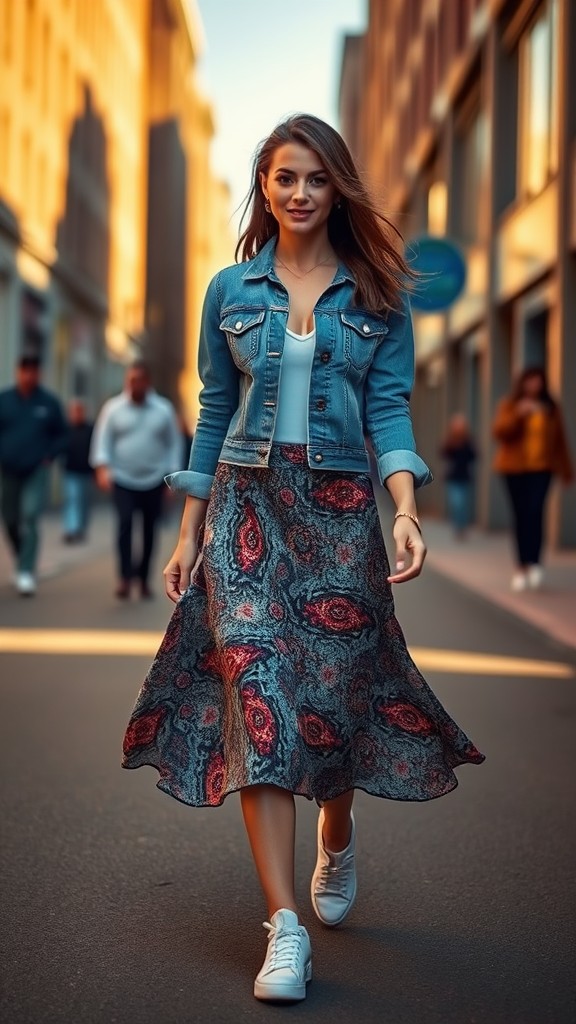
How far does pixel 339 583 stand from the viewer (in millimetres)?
3316

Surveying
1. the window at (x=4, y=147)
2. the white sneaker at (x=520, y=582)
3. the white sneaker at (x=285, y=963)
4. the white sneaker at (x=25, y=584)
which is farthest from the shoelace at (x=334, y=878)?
the window at (x=4, y=147)

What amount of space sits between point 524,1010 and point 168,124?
216 ft

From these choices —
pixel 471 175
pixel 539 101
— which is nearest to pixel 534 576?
pixel 539 101

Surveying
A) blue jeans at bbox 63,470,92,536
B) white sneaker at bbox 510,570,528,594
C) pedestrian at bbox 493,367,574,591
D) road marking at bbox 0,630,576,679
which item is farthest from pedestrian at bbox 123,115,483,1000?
blue jeans at bbox 63,470,92,536

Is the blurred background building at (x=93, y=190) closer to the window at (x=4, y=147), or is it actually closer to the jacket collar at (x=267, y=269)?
the window at (x=4, y=147)

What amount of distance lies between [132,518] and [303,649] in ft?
28.5

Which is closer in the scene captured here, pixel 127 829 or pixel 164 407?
pixel 127 829

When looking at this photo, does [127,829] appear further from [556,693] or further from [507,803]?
[556,693]

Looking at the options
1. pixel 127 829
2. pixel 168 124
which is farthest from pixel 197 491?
pixel 168 124

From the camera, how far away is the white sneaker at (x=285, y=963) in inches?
119

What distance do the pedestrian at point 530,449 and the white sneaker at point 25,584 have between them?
4.02 metres

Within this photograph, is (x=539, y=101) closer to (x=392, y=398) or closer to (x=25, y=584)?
(x=25, y=584)

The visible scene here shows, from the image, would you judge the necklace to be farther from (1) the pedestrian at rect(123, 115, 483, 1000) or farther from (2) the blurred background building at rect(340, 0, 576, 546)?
(2) the blurred background building at rect(340, 0, 576, 546)

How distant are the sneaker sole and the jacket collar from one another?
5.12ft
